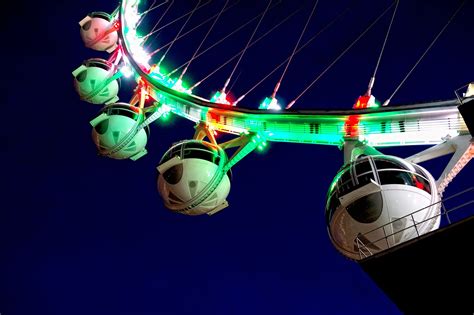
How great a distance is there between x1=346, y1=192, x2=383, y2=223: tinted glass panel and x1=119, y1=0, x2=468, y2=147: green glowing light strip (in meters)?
3.75

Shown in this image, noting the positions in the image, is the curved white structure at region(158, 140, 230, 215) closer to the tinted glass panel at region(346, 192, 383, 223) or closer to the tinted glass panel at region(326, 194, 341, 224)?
the tinted glass panel at region(326, 194, 341, 224)

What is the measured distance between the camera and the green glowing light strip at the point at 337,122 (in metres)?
13.5

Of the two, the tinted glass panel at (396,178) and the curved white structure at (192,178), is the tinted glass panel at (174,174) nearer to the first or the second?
the curved white structure at (192,178)

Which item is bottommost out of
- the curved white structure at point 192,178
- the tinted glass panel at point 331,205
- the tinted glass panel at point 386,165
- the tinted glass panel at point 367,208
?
the tinted glass panel at point 367,208

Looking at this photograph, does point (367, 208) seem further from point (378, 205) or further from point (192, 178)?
point (192, 178)

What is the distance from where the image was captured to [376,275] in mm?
7828

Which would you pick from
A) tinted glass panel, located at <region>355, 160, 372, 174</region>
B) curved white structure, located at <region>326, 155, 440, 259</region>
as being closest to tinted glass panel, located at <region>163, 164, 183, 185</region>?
curved white structure, located at <region>326, 155, 440, 259</region>

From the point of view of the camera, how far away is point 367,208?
10.3 metres

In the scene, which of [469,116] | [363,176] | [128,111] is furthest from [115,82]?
[469,116]

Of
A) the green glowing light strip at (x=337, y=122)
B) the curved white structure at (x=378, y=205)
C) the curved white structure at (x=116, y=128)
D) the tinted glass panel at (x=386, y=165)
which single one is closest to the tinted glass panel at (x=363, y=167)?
the curved white structure at (x=378, y=205)

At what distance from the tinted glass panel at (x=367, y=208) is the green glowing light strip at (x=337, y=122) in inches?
148

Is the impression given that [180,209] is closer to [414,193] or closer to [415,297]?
[414,193]

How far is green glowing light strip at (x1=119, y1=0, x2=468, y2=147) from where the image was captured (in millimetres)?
13508

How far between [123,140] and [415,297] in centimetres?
1309
